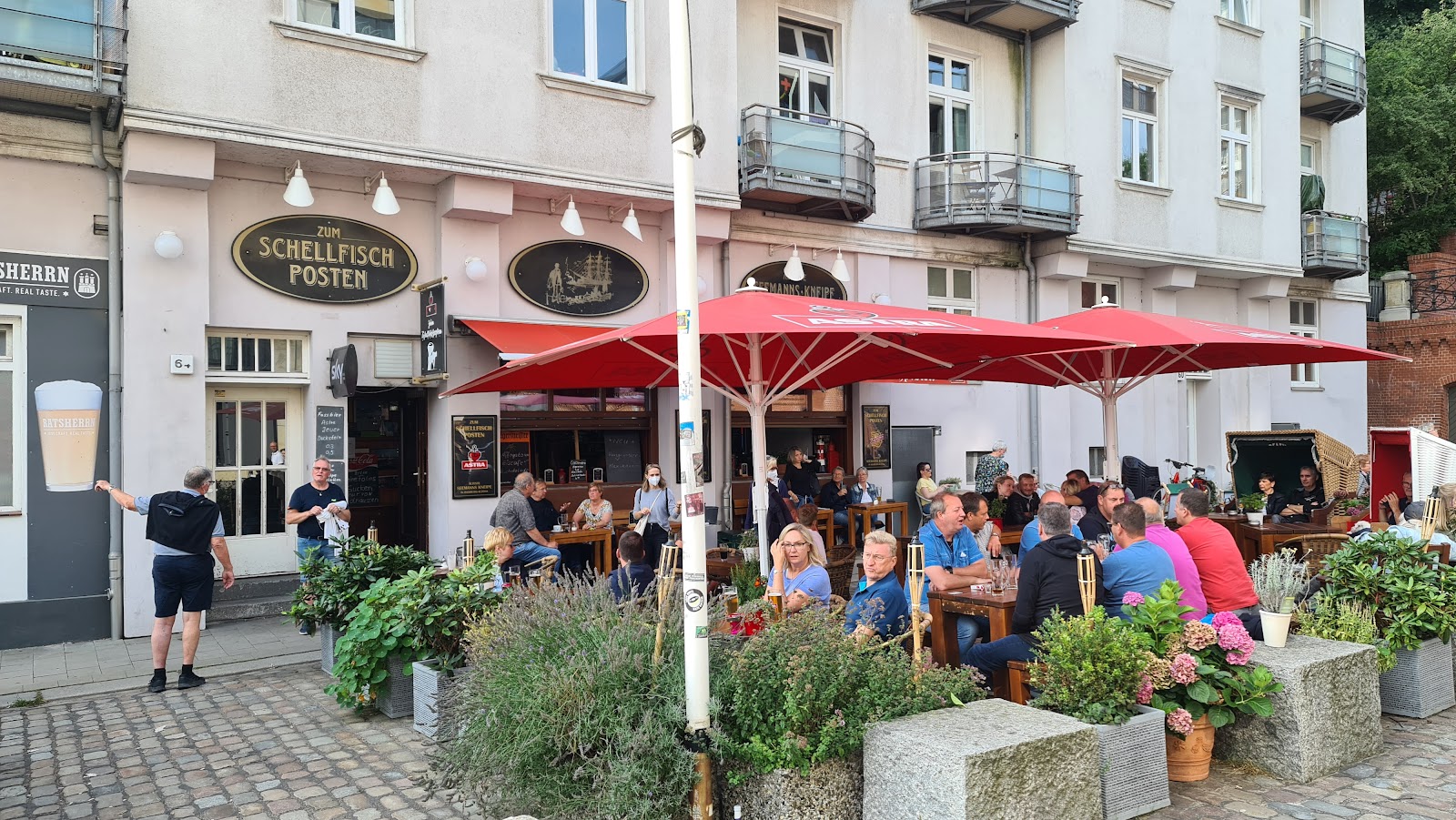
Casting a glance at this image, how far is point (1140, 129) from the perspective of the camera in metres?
17.5

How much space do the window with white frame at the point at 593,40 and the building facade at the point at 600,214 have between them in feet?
0.14

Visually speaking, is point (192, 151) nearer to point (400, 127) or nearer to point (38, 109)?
point (38, 109)

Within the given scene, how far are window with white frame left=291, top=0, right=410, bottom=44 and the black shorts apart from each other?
5.69 m

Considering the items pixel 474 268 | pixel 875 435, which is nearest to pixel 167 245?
pixel 474 268

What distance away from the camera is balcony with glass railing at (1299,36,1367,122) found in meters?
20.0

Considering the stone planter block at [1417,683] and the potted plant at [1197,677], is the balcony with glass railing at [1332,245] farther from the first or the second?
the potted plant at [1197,677]

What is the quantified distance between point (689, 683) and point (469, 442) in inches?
299

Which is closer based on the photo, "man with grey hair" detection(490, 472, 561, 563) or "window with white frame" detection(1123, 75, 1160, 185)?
"man with grey hair" detection(490, 472, 561, 563)

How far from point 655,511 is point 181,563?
4683 millimetres

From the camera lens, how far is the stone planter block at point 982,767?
3832 millimetres

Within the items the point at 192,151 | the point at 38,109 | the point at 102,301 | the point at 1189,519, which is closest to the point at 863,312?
the point at 1189,519

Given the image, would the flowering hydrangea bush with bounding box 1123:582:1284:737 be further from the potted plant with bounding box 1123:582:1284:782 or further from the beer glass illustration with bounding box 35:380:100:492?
the beer glass illustration with bounding box 35:380:100:492

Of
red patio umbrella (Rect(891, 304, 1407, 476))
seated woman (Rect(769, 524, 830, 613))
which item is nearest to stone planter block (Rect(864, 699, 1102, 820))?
seated woman (Rect(769, 524, 830, 613))

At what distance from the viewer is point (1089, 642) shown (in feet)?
15.5
